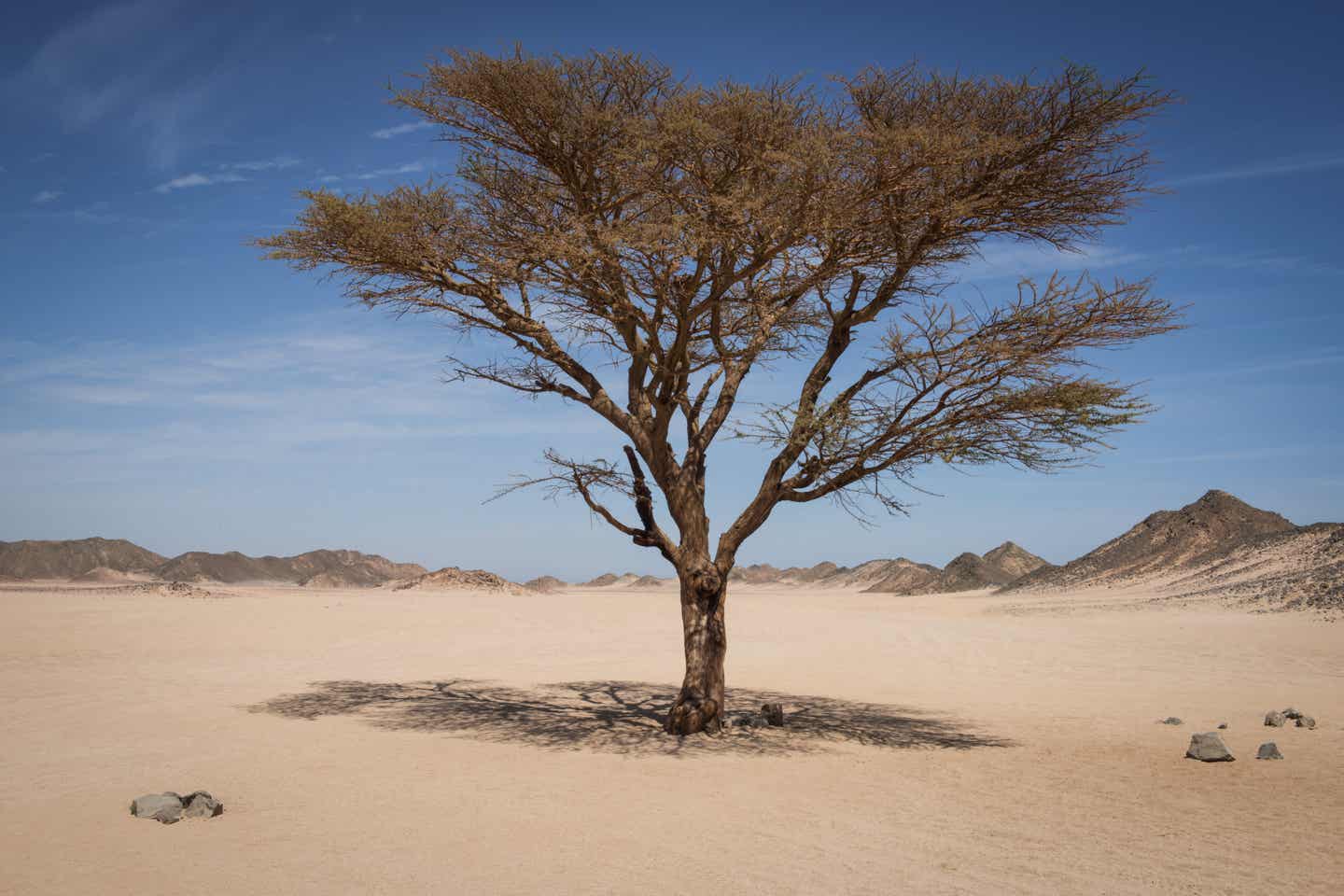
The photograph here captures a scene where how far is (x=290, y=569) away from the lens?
51.8 metres

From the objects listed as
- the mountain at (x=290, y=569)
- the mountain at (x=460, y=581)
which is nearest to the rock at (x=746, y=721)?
the mountain at (x=460, y=581)

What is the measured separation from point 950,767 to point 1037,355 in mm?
4407

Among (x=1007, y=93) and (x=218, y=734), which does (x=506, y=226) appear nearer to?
(x=1007, y=93)

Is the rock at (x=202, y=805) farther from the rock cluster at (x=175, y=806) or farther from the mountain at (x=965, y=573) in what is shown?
the mountain at (x=965, y=573)

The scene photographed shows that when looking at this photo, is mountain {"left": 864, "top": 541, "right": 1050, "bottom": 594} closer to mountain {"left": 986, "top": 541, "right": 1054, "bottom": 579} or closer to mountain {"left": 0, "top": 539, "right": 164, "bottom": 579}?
mountain {"left": 986, "top": 541, "right": 1054, "bottom": 579}

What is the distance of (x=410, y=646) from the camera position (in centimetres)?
2159

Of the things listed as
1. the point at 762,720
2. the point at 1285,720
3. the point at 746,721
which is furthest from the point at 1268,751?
the point at 746,721

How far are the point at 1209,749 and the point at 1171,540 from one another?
109 ft

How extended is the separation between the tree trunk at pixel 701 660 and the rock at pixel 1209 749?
5.04 m

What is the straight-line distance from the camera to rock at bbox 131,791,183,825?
7.18 m

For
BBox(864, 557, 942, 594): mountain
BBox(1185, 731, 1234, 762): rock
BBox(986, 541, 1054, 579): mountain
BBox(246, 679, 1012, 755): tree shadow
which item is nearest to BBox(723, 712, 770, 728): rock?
BBox(246, 679, 1012, 755): tree shadow

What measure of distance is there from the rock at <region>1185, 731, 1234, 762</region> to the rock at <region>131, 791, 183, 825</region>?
376 inches

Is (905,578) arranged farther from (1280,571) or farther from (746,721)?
(746,721)

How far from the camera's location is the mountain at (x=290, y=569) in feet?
157
